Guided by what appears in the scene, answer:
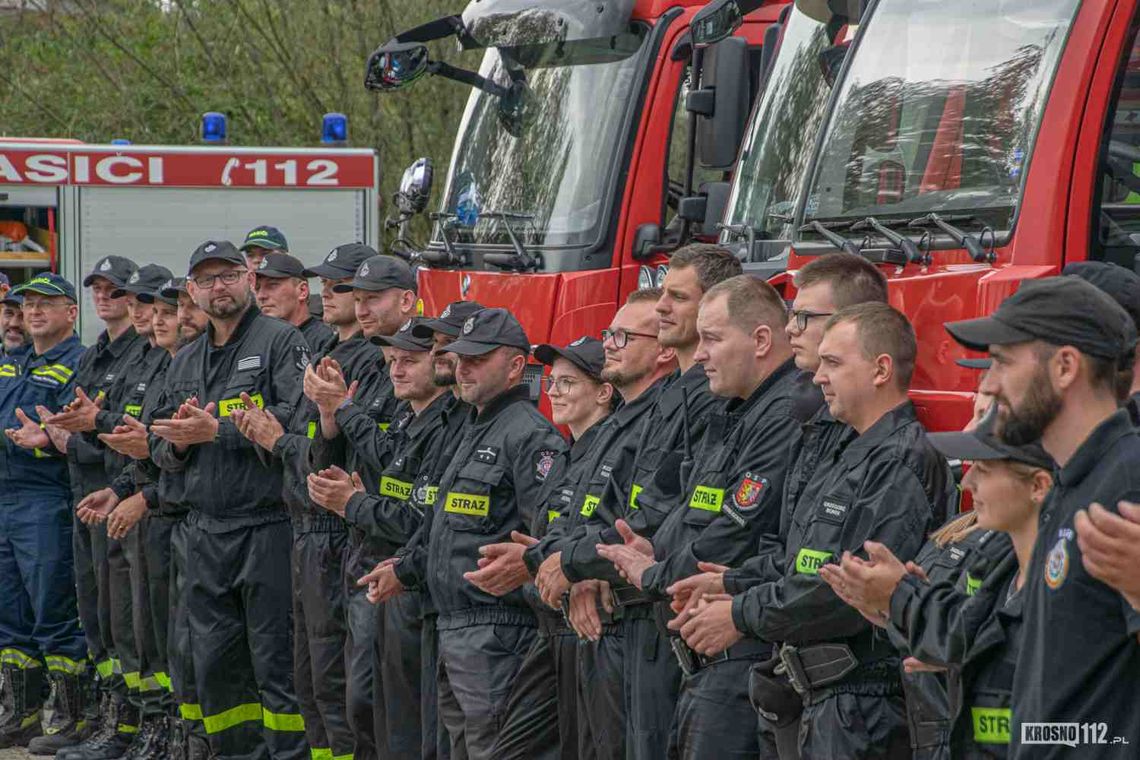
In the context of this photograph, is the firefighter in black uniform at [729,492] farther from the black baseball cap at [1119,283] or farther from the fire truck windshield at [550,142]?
the fire truck windshield at [550,142]

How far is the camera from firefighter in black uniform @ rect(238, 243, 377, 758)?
7.75 metres

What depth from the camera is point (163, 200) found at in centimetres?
1311

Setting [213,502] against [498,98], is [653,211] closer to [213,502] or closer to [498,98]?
[498,98]

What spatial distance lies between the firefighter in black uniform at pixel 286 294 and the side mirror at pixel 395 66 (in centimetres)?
94

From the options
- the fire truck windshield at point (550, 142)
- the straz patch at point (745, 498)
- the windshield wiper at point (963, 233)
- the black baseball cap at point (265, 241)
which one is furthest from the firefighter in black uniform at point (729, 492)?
the black baseball cap at point (265, 241)

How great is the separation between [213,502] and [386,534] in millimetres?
1557

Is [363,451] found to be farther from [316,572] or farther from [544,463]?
[544,463]

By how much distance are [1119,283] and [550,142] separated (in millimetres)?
4469

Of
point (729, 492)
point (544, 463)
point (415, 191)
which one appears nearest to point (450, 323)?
point (544, 463)

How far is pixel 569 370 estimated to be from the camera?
6.50m

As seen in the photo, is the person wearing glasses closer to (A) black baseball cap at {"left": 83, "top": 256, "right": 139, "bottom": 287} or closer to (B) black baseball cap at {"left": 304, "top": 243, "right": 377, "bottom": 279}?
(A) black baseball cap at {"left": 83, "top": 256, "right": 139, "bottom": 287}

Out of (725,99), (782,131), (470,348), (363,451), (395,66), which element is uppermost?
(395,66)

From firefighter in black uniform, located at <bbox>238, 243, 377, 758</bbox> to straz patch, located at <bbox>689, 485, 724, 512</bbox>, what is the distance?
9.05 ft

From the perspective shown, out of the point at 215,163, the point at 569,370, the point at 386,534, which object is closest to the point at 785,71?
the point at 569,370
